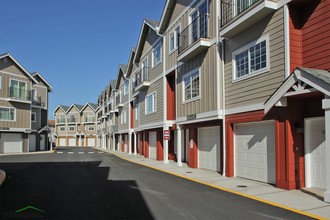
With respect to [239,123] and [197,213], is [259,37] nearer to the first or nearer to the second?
[239,123]

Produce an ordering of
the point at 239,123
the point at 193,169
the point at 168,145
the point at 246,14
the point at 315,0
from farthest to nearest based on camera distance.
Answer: the point at 168,145 → the point at 193,169 → the point at 239,123 → the point at 246,14 → the point at 315,0

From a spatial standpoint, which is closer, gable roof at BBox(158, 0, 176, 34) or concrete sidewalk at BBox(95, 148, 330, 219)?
concrete sidewalk at BBox(95, 148, 330, 219)

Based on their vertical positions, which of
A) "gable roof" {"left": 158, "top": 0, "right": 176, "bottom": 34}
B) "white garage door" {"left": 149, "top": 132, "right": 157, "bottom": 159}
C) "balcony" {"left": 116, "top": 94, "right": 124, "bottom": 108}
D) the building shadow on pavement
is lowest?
the building shadow on pavement

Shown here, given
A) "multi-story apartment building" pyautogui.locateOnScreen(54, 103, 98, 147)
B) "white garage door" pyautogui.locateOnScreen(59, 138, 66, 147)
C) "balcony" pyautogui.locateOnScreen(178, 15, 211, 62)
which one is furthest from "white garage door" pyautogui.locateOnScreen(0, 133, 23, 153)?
"white garage door" pyautogui.locateOnScreen(59, 138, 66, 147)

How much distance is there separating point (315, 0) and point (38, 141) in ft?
137

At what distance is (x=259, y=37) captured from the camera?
11758mm

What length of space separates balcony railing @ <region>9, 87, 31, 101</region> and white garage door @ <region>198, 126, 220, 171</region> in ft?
93.4

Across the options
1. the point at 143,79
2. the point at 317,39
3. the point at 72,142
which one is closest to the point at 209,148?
the point at 317,39

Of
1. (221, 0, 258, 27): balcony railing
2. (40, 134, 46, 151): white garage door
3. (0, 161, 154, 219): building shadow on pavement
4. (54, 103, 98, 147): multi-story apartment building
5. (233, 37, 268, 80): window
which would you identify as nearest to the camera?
(0, 161, 154, 219): building shadow on pavement

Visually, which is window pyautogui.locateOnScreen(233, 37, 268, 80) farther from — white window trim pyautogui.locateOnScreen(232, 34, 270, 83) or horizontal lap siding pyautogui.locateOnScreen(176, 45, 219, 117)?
horizontal lap siding pyautogui.locateOnScreen(176, 45, 219, 117)

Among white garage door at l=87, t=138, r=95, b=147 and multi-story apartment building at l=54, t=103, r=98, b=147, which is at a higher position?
multi-story apartment building at l=54, t=103, r=98, b=147

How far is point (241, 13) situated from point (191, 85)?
20.0 feet

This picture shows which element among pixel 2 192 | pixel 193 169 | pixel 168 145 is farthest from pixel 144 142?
pixel 2 192

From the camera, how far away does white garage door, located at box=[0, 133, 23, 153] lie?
37.7 metres
